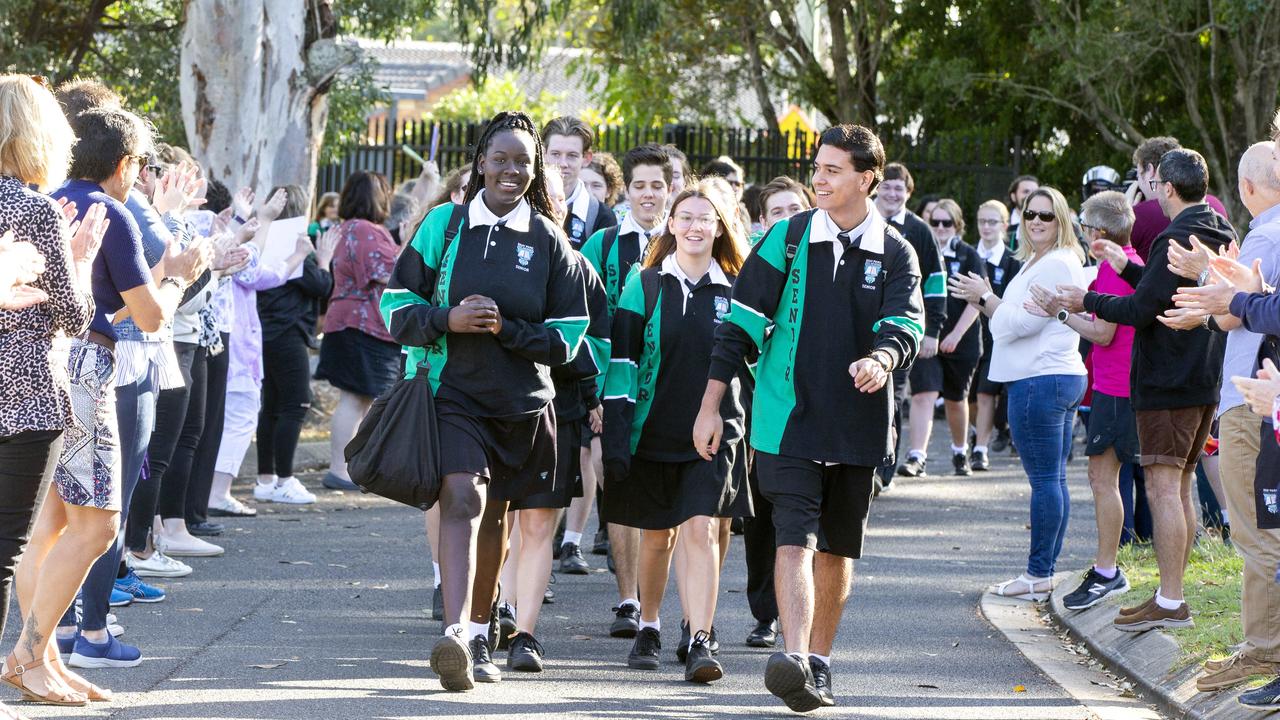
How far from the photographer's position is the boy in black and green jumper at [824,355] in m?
6.13

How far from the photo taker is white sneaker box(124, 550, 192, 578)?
8.58m

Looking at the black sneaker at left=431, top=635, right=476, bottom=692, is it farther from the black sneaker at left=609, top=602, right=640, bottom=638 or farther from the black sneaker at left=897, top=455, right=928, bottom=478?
the black sneaker at left=897, top=455, right=928, bottom=478

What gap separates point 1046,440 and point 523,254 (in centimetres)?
337

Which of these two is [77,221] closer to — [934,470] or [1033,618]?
[1033,618]

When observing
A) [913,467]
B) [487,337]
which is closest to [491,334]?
[487,337]

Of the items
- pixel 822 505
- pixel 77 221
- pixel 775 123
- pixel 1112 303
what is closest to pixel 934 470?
pixel 1112 303

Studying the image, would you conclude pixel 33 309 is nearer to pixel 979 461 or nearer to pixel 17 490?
pixel 17 490

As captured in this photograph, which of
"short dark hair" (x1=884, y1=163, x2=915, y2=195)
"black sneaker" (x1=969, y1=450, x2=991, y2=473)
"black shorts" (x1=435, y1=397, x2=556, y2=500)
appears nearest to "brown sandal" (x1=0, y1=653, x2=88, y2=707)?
"black shorts" (x1=435, y1=397, x2=556, y2=500)

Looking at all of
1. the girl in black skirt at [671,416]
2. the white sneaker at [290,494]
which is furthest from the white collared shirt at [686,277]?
the white sneaker at [290,494]

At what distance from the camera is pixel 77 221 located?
590cm

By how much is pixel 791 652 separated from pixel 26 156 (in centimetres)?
310

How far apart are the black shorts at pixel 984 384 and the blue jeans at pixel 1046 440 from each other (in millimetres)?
4126

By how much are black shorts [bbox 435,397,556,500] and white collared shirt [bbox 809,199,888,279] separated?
132cm

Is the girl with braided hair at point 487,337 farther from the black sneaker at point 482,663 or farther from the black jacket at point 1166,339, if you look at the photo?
the black jacket at point 1166,339
